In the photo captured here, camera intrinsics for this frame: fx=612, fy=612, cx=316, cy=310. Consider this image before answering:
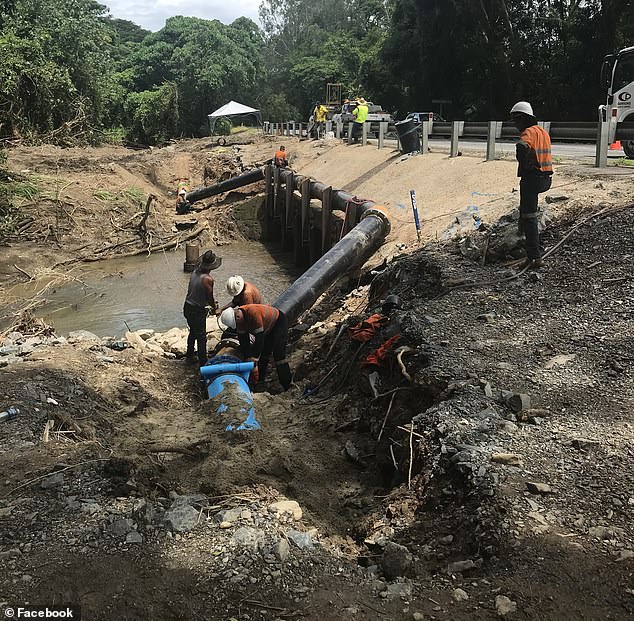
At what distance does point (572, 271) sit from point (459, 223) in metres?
2.96

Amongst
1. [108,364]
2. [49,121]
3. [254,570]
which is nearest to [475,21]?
[49,121]

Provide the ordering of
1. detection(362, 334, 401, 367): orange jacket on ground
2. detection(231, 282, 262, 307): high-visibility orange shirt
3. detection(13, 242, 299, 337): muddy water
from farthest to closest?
detection(13, 242, 299, 337): muddy water
detection(231, 282, 262, 307): high-visibility orange shirt
detection(362, 334, 401, 367): orange jacket on ground

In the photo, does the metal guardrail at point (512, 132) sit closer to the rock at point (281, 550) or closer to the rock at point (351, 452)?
the rock at point (351, 452)

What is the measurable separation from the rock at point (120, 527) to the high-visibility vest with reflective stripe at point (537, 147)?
574cm

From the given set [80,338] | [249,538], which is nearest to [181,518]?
[249,538]

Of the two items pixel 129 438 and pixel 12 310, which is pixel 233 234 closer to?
pixel 12 310

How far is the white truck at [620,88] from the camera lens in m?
12.8

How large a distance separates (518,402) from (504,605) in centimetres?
193

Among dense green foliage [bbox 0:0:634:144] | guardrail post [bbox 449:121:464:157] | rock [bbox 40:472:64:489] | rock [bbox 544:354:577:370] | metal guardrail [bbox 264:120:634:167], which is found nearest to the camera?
rock [bbox 40:472:64:489]

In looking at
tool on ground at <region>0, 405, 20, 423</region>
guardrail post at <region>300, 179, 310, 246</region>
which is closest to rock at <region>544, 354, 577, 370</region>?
tool on ground at <region>0, 405, 20, 423</region>

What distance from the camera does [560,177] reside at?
412 inches

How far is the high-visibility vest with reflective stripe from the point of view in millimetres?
6957

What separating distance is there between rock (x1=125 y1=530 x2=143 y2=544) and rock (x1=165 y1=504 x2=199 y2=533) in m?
0.17

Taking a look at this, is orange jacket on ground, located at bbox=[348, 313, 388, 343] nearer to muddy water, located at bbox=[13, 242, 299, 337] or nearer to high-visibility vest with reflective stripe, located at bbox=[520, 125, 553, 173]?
high-visibility vest with reflective stripe, located at bbox=[520, 125, 553, 173]
